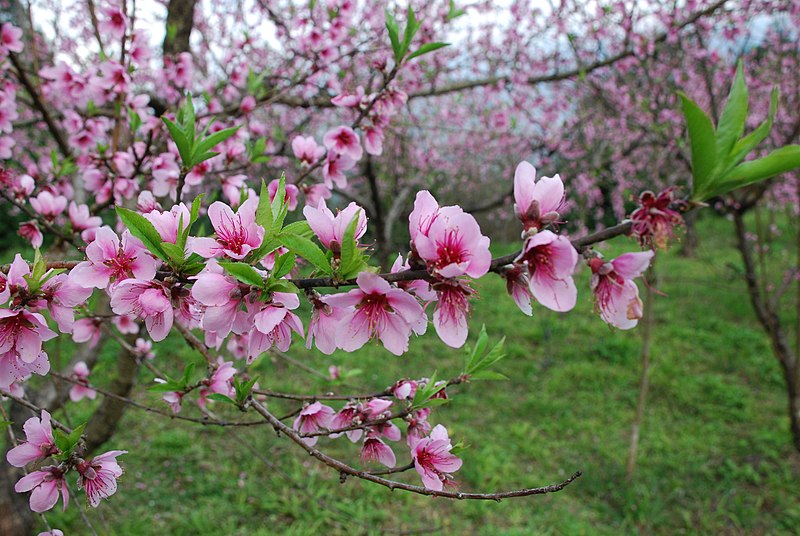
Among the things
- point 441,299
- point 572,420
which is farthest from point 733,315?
point 441,299

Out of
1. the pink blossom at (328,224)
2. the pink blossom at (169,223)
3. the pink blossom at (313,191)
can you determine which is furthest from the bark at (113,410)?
the pink blossom at (328,224)

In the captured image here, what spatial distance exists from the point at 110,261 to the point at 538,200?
0.62m

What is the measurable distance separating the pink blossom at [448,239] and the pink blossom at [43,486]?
80 centimetres

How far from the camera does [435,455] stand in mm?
1022

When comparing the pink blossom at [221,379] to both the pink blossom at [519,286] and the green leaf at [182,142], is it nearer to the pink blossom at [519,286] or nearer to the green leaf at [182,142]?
the green leaf at [182,142]

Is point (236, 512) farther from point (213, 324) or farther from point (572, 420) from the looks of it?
point (213, 324)

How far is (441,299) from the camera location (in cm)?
76

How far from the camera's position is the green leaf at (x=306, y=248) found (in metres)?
0.66

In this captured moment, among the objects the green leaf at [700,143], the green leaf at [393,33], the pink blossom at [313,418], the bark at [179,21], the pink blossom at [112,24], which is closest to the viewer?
the green leaf at [700,143]

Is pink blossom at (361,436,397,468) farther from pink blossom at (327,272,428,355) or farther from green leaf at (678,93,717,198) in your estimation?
green leaf at (678,93,717,198)

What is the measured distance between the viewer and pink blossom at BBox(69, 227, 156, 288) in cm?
73

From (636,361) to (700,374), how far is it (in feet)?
1.98

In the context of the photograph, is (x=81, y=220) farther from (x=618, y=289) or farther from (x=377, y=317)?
(x=618, y=289)

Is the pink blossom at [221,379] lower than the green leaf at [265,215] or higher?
lower
